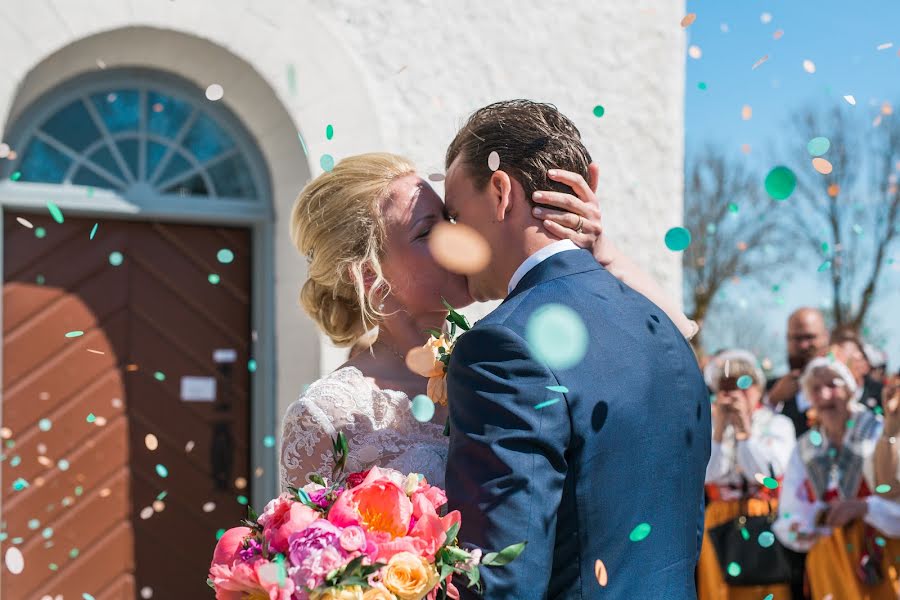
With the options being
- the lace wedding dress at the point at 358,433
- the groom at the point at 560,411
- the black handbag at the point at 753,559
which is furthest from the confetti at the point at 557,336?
the black handbag at the point at 753,559

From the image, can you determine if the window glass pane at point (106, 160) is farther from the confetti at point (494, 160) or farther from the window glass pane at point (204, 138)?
the confetti at point (494, 160)

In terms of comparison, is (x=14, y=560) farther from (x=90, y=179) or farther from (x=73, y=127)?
(x=73, y=127)

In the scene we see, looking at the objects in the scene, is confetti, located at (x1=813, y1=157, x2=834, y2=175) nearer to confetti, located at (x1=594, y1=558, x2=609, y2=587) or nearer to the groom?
the groom

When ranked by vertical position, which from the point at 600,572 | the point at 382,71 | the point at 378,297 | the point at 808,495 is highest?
the point at 382,71

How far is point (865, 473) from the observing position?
4973mm

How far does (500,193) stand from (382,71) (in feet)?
10.9

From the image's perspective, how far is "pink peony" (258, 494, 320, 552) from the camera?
5.56 feet

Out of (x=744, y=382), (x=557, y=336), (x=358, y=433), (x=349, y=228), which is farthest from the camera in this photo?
(x=744, y=382)

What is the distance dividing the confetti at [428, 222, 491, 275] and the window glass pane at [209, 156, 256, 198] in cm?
316

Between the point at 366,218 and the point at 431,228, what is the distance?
0.19 metres

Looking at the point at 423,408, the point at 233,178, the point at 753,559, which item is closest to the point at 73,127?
the point at 233,178

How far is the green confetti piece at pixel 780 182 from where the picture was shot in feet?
8.79

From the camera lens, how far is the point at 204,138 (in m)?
5.25

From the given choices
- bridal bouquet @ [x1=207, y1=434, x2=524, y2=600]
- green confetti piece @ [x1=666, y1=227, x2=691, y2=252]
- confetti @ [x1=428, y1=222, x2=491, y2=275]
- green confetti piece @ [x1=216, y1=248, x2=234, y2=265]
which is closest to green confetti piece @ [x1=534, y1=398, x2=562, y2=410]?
bridal bouquet @ [x1=207, y1=434, x2=524, y2=600]
